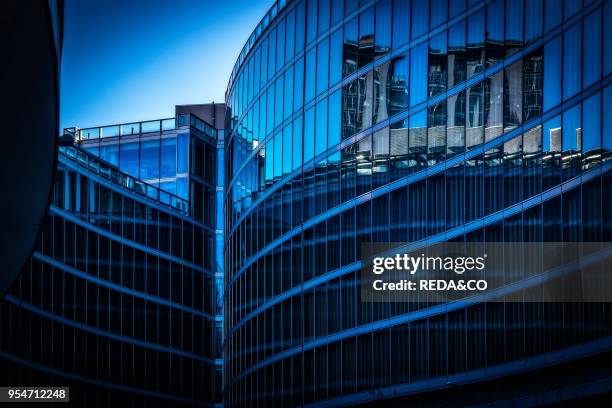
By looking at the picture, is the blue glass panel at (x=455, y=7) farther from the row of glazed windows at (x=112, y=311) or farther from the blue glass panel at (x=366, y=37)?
the row of glazed windows at (x=112, y=311)

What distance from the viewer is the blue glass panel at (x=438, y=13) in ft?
128

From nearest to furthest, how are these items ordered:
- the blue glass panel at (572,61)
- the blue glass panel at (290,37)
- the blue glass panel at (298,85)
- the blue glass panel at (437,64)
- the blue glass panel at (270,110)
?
1. the blue glass panel at (572,61)
2. the blue glass panel at (437,64)
3. the blue glass panel at (298,85)
4. the blue glass panel at (290,37)
5. the blue glass panel at (270,110)

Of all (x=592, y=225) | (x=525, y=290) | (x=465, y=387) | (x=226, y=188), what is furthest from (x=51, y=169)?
(x=226, y=188)

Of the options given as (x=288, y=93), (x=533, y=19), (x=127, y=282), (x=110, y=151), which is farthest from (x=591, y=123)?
(x=110, y=151)

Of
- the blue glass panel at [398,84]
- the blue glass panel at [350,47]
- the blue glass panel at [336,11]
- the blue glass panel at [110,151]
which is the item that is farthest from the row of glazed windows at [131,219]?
the blue glass panel at [398,84]

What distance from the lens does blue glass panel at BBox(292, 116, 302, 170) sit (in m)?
48.4

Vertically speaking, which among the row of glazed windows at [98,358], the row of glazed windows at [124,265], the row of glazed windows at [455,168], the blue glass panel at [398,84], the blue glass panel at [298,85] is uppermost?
the blue glass panel at [298,85]

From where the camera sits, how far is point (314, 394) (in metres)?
45.5

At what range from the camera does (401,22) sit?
41.1 m

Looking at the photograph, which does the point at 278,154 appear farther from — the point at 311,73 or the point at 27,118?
the point at 27,118

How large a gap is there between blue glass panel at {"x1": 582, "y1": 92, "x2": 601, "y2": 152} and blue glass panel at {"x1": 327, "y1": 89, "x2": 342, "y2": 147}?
568 inches

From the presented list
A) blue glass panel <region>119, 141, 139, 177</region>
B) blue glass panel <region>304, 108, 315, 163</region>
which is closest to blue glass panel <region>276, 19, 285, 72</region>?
blue glass panel <region>304, 108, 315, 163</region>

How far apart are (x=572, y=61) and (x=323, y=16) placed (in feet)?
51.8

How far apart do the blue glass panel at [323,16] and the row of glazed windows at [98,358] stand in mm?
18730
